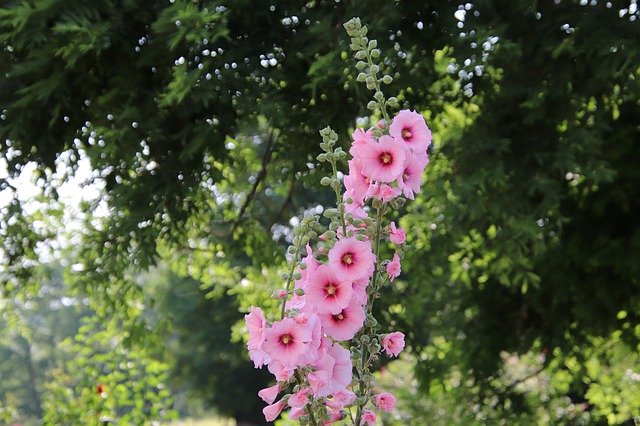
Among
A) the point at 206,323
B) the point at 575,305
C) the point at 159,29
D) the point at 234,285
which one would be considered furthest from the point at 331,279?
the point at 206,323

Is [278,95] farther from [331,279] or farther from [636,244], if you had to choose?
[331,279]

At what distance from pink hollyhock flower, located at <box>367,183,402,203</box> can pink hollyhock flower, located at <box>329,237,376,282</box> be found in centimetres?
14

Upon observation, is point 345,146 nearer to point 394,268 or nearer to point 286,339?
point 394,268

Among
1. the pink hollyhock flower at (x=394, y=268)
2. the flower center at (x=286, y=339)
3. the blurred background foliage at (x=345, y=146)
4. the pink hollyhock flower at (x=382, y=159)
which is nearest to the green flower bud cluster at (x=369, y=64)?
the pink hollyhock flower at (x=382, y=159)

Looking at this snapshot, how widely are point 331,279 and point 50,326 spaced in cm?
3554

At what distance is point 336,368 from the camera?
2.15 metres

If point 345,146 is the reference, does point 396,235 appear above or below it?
above

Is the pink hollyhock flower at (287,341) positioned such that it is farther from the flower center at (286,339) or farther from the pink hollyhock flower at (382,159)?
the pink hollyhock flower at (382,159)

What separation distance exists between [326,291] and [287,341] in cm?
14

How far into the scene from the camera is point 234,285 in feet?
25.6

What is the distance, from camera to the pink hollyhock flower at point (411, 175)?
2252 mm

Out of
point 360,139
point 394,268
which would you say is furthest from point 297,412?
point 360,139

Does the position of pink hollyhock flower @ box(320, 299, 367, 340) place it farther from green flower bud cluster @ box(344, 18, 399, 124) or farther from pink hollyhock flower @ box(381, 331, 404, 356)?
green flower bud cluster @ box(344, 18, 399, 124)

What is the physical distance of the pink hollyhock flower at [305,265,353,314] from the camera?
2.11 m
